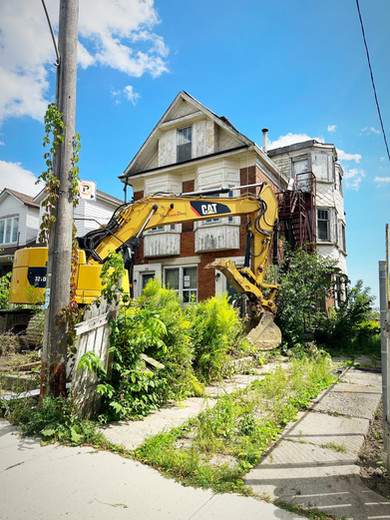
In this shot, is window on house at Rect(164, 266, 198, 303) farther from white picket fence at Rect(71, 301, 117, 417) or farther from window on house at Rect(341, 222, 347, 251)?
white picket fence at Rect(71, 301, 117, 417)

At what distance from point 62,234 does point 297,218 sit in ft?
48.3

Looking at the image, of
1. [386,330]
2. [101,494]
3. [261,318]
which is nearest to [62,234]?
[101,494]

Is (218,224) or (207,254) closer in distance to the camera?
(218,224)

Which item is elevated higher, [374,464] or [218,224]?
[218,224]

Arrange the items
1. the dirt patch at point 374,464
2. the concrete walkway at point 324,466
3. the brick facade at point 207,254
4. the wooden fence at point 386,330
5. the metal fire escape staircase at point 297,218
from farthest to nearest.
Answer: the metal fire escape staircase at point 297,218, the brick facade at point 207,254, the wooden fence at point 386,330, the dirt patch at point 374,464, the concrete walkway at point 324,466

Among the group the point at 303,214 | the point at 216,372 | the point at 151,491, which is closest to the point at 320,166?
the point at 303,214

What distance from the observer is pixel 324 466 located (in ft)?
10.3

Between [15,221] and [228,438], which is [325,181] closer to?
[228,438]

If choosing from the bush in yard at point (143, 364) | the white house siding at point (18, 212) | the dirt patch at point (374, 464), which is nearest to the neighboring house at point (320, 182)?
the bush in yard at point (143, 364)

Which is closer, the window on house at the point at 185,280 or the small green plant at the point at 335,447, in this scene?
the small green plant at the point at 335,447

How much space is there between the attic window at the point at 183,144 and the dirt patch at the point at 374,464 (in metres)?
15.2

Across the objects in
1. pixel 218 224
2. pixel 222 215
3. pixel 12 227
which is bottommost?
pixel 222 215

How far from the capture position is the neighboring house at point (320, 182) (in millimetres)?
18906

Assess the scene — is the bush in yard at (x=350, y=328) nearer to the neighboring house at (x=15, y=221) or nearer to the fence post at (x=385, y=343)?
the fence post at (x=385, y=343)
